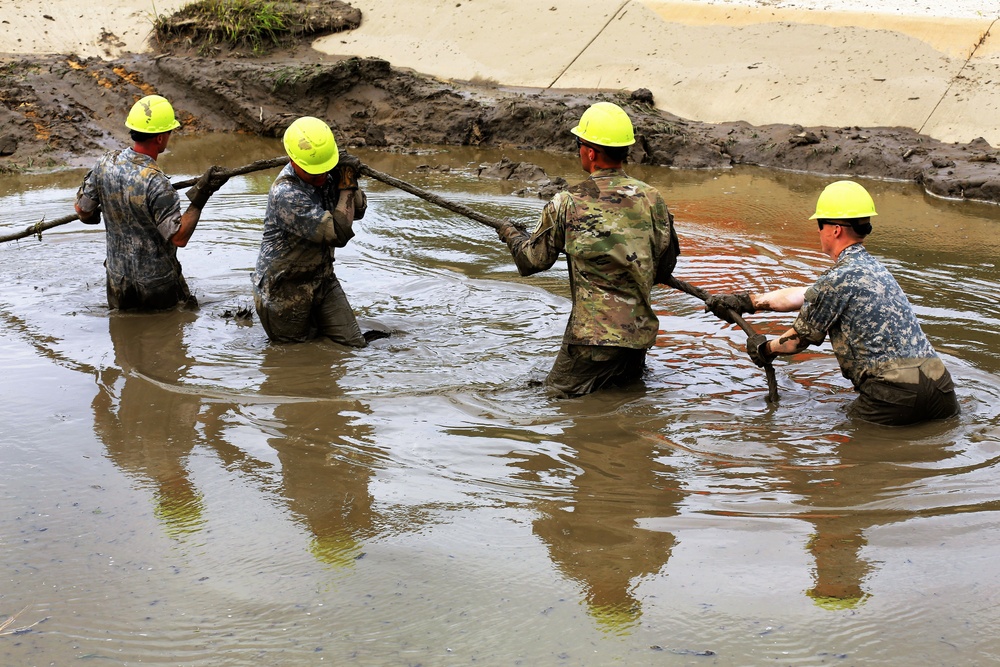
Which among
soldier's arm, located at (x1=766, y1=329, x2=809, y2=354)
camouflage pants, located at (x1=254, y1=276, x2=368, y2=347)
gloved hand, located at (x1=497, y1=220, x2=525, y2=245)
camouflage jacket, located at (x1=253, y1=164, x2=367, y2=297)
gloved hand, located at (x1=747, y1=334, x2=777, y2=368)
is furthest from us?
camouflage pants, located at (x1=254, y1=276, x2=368, y2=347)

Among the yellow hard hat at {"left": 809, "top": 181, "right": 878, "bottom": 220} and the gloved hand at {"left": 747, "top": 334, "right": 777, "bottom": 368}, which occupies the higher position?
the yellow hard hat at {"left": 809, "top": 181, "right": 878, "bottom": 220}

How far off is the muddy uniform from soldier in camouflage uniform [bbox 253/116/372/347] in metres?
2.74

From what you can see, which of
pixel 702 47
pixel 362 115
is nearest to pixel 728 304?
pixel 702 47

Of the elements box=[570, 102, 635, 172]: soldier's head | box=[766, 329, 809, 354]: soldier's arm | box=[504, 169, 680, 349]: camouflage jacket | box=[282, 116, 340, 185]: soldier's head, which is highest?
box=[570, 102, 635, 172]: soldier's head

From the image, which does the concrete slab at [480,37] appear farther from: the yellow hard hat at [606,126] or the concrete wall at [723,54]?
the yellow hard hat at [606,126]

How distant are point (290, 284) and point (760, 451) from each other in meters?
3.03

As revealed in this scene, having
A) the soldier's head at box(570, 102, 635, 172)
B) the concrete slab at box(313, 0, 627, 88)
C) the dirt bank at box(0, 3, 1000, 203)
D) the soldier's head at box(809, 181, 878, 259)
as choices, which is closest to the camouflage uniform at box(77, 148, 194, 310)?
the soldier's head at box(570, 102, 635, 172)

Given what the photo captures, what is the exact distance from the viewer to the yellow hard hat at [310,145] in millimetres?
5609

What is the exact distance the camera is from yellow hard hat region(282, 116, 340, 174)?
5.61 meters

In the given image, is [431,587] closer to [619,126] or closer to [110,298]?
[619,126]

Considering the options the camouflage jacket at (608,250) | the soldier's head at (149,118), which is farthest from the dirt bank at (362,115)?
the camouflage jacket at (608,250)

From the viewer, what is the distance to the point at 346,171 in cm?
595

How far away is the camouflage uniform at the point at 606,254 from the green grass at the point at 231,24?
10.9 metres

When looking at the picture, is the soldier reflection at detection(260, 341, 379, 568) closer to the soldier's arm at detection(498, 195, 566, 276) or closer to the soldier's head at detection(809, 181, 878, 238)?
the soldier's arm at detection(498, 195, 566, 276)
